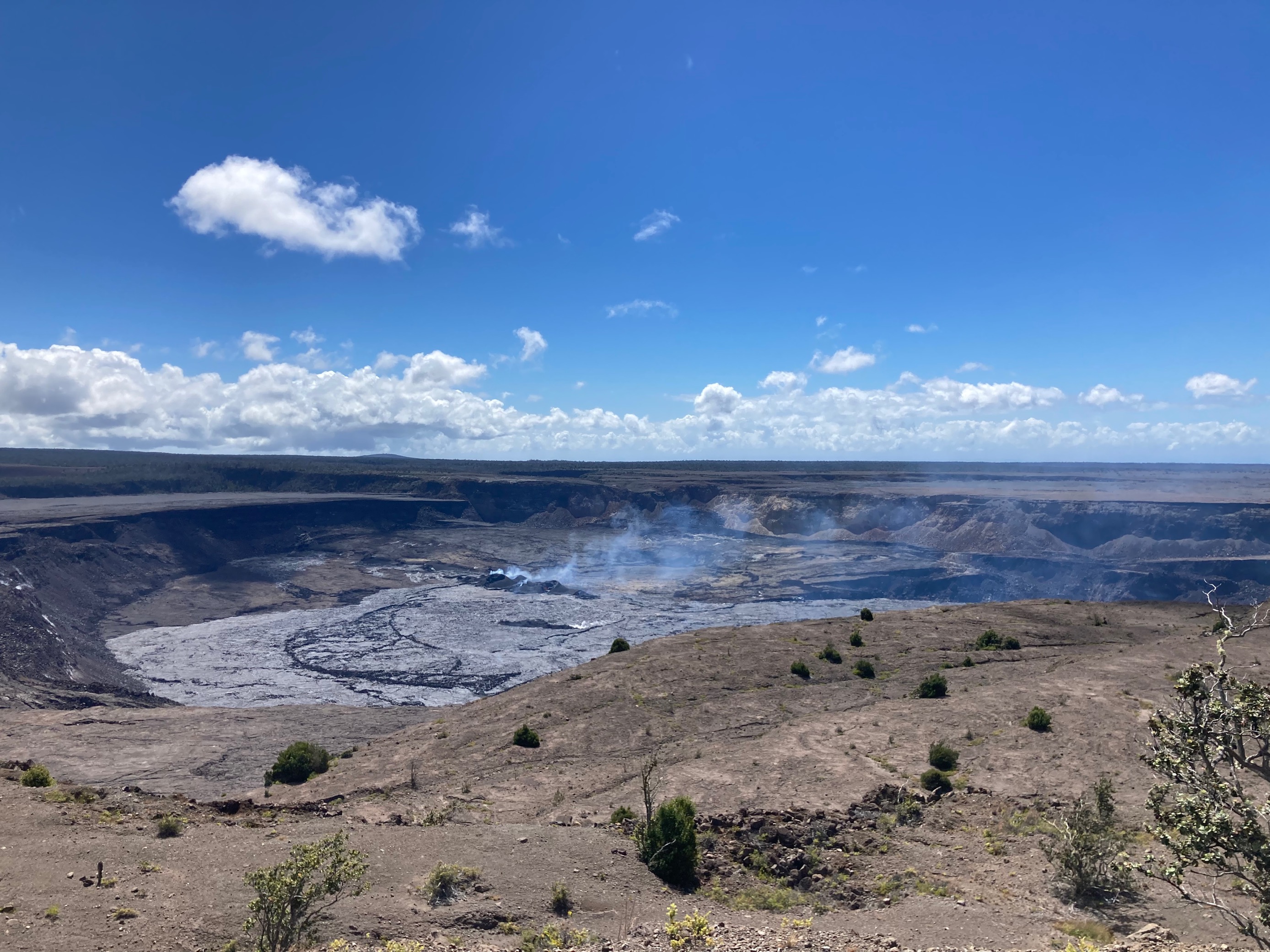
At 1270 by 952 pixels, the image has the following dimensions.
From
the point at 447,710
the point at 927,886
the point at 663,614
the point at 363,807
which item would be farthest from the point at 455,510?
the point at 927,886

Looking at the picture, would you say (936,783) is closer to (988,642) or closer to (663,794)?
(663,794)

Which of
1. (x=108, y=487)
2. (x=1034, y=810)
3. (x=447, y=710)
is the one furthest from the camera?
(x=108, y=487)

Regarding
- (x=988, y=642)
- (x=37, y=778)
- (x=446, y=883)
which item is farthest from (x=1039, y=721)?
(x=37, y=778)

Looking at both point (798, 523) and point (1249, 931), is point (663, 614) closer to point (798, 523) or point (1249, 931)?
point (798, 523)

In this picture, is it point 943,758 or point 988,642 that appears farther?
point 988,642

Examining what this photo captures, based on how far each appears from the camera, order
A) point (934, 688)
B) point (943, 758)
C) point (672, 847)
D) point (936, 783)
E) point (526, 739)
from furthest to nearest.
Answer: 1. point (934, 688)
2. point (526, 739)
3. point (943, 758)
4. point (936, 783)
5. point (672, 847)

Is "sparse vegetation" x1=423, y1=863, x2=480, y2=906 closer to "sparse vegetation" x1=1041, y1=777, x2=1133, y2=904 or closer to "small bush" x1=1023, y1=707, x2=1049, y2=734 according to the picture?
"sparse vegetation" x1=1041, y1=777, x2=1133, y2=904
